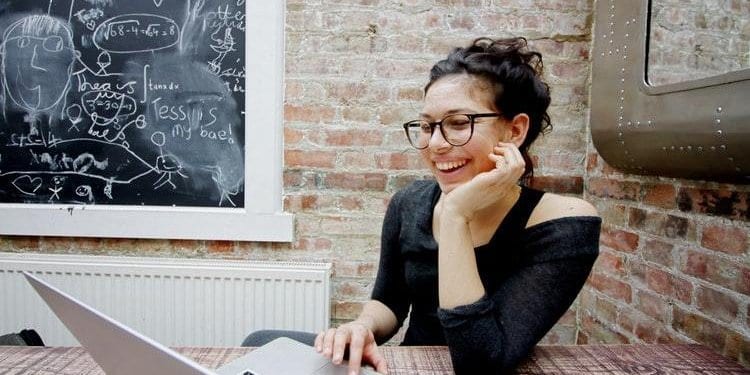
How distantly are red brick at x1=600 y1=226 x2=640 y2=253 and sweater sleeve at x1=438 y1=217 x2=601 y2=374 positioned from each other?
790 millimetres

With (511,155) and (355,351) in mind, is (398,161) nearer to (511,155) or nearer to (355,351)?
(511,155)

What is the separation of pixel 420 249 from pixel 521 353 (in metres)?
0.40

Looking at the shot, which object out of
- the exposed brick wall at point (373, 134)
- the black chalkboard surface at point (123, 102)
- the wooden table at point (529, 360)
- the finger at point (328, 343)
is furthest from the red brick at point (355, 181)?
the finger at point (328, 343)

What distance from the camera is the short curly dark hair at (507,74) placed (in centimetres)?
119

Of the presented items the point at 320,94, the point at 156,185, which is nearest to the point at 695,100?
the point at 320,94

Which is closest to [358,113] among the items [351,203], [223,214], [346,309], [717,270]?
[351,203]

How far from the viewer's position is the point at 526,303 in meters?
1.03

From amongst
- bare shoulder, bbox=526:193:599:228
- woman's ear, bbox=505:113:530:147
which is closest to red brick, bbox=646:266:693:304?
bare shoulder, bbox=526:193:599:228

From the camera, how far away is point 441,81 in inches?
47.8

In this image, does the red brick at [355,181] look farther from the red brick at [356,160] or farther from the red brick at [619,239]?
the red brick at [619,239]

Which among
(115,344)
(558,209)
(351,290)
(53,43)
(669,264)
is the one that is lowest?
(351,290)

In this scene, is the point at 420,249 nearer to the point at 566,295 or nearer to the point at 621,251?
the point at 566,295

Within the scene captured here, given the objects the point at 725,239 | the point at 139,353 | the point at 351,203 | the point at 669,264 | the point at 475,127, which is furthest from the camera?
the point at 351,203

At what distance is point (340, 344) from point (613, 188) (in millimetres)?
1358
